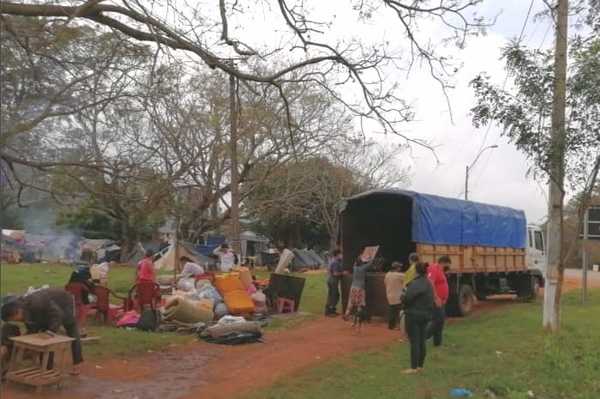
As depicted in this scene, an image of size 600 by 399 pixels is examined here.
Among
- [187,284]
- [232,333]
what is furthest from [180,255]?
[232,333]

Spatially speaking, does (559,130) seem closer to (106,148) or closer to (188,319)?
(188,319)

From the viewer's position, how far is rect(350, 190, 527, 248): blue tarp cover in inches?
658

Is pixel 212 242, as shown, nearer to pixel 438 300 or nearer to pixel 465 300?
pixel 465 300

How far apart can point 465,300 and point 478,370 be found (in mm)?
8376

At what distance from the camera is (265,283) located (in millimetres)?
19188

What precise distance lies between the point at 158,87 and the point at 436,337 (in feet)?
22.4

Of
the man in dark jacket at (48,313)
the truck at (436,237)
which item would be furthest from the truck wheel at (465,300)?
the man in dark jacket at (48,313)

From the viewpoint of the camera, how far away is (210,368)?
35.2 feet

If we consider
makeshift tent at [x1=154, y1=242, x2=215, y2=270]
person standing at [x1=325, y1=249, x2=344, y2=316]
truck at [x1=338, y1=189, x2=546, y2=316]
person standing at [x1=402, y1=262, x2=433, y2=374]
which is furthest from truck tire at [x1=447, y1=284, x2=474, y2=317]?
makeshift tent at [x1=154, y1=242, x2=215, y2=270]

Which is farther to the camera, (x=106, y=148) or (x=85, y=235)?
(x=85, y=235)

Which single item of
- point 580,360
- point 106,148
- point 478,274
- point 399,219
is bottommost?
point 580,360

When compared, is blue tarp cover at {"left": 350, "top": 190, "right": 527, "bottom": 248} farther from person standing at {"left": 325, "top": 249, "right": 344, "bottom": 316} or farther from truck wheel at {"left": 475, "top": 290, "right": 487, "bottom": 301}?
person standing at {"left": 325, "top": 249, "right": 344, "bottom": 316}

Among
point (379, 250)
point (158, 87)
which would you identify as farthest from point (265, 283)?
point (158, 87)

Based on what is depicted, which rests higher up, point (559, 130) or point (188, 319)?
point (559, 130)
